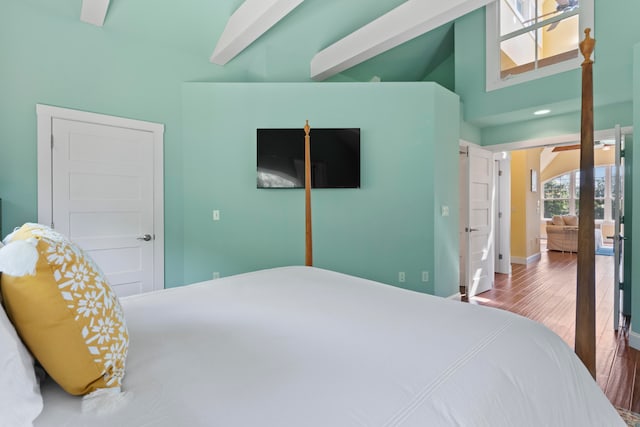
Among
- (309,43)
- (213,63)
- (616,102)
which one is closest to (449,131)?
(616,102)

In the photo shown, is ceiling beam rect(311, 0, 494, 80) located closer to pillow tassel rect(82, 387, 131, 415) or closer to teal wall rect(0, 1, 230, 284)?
teal wall rect(0, 1, 230, 284)

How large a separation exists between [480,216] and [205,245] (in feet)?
11.7

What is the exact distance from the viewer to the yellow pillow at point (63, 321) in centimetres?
63

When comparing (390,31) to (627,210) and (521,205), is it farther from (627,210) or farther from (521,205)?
(521,205)

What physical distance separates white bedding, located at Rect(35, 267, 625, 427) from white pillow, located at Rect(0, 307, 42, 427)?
2.1 inches

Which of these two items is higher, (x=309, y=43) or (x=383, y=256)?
(x=309, y=43)

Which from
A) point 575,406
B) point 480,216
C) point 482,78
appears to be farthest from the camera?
point 480,216

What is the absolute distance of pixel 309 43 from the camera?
3.66 m

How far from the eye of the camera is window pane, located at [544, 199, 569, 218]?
9453 mm

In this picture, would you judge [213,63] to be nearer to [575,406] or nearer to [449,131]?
[449,131]

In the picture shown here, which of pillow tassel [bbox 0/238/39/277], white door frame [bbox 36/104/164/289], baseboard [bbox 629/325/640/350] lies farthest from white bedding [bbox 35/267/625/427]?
baseboard [bbox 629/325/640/350]

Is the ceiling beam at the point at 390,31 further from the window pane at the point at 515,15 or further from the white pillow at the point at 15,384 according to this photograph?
the white pillow at the point at 15,384

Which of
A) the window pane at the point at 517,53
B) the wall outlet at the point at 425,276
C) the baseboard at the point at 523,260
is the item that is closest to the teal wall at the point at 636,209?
the window pane at the point at 517,53

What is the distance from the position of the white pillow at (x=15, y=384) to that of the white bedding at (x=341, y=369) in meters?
0.05
